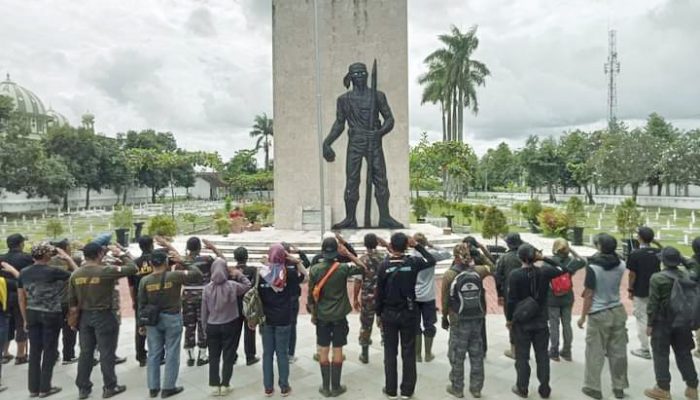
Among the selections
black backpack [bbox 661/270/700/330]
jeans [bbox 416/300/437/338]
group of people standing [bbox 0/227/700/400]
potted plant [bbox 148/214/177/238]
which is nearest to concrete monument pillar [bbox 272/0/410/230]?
potted plant [bbox 148/214/177/238]

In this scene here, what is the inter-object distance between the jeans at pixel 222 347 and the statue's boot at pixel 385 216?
10079 millimetres

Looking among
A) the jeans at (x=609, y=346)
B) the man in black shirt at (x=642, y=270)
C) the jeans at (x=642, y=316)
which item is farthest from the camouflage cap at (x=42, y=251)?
the jeans at (x=642, y=316)

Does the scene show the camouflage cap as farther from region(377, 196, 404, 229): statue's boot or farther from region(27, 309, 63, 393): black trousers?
region(377, 196, 404, 229): statue's boot

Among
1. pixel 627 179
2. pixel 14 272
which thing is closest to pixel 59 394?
Answer: pixel 14 272

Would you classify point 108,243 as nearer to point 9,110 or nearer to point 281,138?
point 281,138

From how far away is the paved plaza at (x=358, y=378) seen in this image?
4.92 m

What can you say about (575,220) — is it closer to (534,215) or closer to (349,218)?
(534,215)

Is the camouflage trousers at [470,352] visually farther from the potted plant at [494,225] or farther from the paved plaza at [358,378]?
the potted plant at [494,225]

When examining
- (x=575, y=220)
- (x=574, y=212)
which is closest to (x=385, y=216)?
(x=575, y=220)

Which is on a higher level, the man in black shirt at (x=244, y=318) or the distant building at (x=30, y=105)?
the distant building at (x=30, y=105)

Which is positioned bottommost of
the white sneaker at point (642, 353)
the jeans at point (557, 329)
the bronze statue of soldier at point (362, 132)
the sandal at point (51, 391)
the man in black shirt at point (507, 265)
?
the sandal at point (51, 391)

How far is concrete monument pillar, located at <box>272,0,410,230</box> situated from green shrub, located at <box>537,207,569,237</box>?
23.1 feet

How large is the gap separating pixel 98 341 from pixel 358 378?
3119mm

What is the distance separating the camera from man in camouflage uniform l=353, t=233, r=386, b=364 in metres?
5.47
